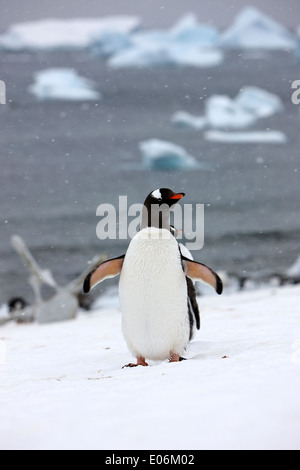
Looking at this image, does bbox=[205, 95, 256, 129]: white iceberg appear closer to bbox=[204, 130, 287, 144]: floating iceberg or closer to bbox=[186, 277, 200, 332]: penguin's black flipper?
bbox=[204, 130, 287, 144]: floating iceberg

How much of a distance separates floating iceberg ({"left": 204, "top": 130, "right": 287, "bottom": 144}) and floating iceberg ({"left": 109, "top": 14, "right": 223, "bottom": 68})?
2906mm

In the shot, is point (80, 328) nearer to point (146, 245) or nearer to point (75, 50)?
point (146, 245)

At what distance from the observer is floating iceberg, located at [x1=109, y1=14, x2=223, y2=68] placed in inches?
746

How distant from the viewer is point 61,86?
20.6m

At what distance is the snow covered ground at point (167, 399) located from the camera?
0.94 m

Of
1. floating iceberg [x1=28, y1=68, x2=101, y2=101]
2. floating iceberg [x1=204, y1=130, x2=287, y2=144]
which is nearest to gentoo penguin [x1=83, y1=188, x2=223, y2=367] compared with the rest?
floating iceberg [x1=204, y1=130, x2=287, y2=144]

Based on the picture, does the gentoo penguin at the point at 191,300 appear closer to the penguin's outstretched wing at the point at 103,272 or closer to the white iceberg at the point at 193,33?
the penguin's outstretched wing at the point at 103,272

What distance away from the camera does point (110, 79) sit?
71.1ft

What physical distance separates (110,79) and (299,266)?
54.6 feet

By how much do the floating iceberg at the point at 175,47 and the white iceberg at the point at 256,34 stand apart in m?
0.62

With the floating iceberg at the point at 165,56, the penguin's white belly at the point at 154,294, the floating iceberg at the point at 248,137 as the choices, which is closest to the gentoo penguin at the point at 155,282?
A: the penguin's white belly at the point at 154,294

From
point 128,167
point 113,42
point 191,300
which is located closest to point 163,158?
point 128,167

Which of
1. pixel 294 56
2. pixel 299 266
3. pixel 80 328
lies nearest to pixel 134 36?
pixel 294 56

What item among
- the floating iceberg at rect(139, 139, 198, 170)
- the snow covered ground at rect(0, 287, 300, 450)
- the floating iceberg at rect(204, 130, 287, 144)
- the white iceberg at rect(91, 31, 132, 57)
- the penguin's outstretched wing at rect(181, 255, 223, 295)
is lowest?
the snow covered ground at rect(0, 287, 300, 450)
